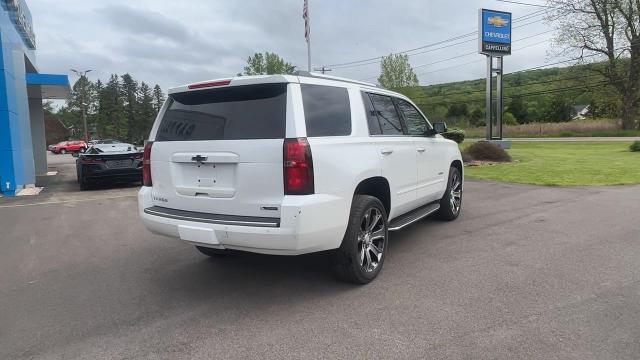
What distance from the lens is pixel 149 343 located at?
3318 millimetres

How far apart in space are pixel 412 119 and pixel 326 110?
207 cm

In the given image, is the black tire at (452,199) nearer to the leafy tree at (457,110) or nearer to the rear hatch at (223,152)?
the rear hatch at (223,152)

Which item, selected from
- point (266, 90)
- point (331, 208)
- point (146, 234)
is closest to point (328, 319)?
point (331, 208)

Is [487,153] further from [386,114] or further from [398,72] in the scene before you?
[398,72]

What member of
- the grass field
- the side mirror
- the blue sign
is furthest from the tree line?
the side mirror

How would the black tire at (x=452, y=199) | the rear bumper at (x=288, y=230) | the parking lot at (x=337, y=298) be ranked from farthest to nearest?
1. the black tire at (x=452, y=199)
2. the rear bumper at (x=288, y=230)
3. the parking lot at (x=337, y=298)

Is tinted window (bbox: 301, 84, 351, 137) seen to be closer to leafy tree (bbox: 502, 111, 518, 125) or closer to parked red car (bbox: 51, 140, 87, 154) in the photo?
parked red car (bbox: 51, 140, 87, 154)

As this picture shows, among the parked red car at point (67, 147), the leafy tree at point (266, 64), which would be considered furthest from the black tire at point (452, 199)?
the parked red car at point (67, 147)

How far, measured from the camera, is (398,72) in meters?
52.2

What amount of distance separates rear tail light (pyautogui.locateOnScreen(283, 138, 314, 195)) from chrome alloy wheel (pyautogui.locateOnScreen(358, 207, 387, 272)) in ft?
2.84

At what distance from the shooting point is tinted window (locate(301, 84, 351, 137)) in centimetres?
397

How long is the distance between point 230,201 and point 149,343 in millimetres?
1218

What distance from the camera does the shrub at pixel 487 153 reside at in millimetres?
17000

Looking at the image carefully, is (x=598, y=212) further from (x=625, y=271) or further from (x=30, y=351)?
(x=30, y=351)
